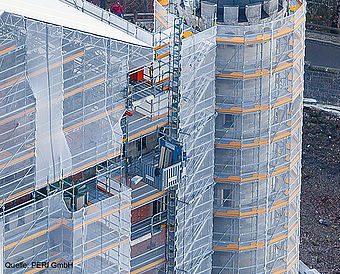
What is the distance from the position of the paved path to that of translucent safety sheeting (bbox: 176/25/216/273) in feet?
180

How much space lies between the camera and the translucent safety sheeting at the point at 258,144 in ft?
328

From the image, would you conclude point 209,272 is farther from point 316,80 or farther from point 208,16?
point 316,80

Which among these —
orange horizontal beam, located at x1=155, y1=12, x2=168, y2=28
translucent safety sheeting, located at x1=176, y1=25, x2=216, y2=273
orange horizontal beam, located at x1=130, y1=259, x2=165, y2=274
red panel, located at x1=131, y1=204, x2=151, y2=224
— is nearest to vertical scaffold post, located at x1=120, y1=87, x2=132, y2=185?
red panel, located at x1=131, y1=204, x2=151, y2=224

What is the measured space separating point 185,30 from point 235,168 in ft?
33.5

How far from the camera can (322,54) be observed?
157625 mm

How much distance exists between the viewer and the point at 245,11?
99375 millimetres

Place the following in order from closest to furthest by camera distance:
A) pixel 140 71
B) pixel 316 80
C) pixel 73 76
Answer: pixel 73 76 → pixel 140 71 → pixel 316 80

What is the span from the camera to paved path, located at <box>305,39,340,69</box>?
6127 inches

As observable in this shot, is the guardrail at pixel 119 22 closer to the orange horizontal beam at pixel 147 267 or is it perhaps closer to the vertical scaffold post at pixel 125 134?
the vertical scaffold post at pixel 125 134

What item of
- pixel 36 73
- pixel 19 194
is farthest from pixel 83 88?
pixel 19 194

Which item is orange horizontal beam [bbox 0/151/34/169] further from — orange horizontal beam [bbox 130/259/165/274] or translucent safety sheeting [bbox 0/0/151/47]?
orange horizontal beam [bbox 130/259/165/274]

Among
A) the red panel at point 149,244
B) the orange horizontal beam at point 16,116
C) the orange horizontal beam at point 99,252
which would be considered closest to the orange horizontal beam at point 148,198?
the red panel at point 149,244

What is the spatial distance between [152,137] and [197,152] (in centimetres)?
351

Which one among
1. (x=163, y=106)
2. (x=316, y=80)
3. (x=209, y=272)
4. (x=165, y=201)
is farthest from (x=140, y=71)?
(x=316, y=80)
